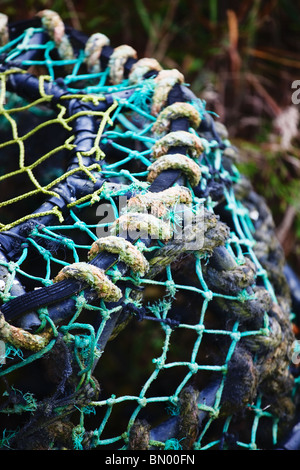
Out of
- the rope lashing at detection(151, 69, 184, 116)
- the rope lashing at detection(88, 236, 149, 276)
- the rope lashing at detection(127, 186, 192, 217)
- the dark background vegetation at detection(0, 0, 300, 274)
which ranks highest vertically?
the dark background vegetation at detection(0, 0, 300, 274)

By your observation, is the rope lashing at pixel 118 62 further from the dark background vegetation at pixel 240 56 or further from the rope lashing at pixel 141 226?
the dark background vegetation at pixel 240 56

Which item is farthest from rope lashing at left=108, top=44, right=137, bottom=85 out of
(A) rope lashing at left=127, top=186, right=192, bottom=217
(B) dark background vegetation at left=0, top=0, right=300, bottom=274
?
(B) dark background vegetation at left=0, top=0, right=300, bottom=274

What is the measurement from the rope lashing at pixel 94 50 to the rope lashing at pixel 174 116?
0.57ft

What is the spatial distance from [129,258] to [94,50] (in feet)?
1.33

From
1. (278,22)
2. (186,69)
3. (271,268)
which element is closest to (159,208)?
(271,268)

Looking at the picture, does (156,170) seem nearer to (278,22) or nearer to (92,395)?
(92,395)

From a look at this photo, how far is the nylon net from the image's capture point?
498 millimetres

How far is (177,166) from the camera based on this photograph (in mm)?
591

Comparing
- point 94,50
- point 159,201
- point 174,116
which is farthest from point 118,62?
point 159,201

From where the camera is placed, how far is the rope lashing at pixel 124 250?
1.63ft

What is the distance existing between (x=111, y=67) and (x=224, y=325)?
40cm

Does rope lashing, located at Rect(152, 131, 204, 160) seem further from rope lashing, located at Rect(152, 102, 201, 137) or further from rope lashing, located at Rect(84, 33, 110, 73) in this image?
rope lashing, located at Rect(84, 33, 110, 73)

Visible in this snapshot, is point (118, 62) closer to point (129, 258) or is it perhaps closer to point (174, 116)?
point (174, 116)

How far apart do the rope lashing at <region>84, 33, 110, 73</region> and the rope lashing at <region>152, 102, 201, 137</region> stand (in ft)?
0.57
